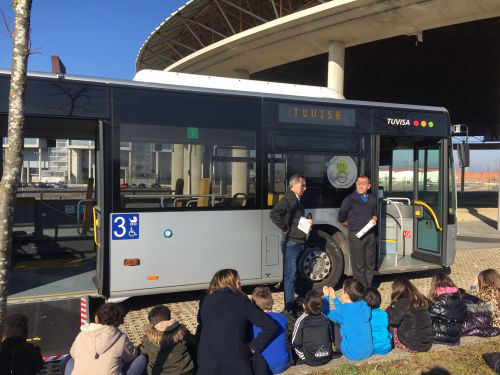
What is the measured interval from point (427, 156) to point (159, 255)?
514 centimetres

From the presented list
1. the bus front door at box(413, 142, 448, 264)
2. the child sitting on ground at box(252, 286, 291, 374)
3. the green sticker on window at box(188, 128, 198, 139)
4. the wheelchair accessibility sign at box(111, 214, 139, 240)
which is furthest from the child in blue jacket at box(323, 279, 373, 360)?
the bus front door at box(413, 142, 448, 264)

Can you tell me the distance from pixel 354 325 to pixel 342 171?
2.91m

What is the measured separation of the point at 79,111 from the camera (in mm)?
5078

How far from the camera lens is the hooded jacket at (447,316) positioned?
446cm

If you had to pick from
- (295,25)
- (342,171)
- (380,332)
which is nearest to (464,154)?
(342,171)

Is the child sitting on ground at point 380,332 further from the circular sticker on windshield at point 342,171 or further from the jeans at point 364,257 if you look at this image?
the circular sticker on windshield at point 342,171

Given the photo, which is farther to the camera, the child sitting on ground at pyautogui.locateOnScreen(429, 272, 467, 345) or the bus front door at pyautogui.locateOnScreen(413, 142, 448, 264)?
the bus front door at pyautogui.locateOnScreen(413, 142, 448, 264)

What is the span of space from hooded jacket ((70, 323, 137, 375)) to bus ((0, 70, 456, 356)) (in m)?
2.05

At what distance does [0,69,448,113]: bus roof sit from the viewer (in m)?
5.32

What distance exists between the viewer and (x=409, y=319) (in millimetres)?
4340

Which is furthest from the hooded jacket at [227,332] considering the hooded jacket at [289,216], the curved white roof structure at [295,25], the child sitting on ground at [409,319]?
the curved white roof structure at [295,25]

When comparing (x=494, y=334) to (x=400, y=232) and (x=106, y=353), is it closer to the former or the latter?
(x=400, y=232)

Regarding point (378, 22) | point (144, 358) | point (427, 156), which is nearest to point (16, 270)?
point (144, 358)

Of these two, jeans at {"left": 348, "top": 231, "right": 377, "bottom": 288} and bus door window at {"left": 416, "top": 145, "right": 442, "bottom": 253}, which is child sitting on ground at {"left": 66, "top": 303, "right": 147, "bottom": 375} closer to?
jeans at {"left": 348, "top": 231, "right": 377, "bottom": 288}
